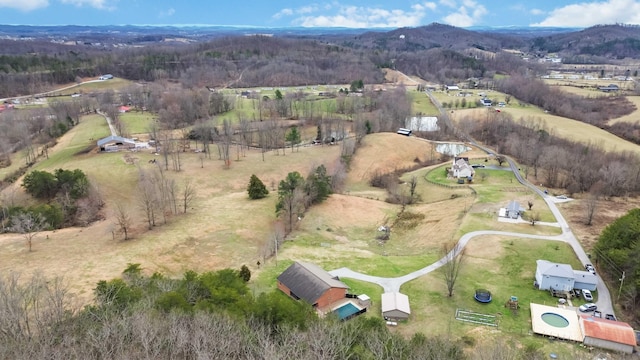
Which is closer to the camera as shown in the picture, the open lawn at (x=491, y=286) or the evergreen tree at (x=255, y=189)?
the open lawn at (x=491, y=286)

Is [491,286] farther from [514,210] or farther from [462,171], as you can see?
[462,171]

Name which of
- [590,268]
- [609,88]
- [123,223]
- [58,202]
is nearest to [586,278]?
[590,268]

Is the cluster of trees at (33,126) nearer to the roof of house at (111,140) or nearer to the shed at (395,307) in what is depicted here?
the roof of house at (111,140)

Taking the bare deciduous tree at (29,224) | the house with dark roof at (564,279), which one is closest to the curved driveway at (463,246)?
the house with dark roof at (564,279)

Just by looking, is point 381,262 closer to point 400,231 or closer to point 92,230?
point 400,231

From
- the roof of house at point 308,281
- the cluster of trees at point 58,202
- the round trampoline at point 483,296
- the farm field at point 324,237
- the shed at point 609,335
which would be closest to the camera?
the shed at point 609,335

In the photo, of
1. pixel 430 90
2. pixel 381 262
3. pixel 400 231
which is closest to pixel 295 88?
pixel 430 90

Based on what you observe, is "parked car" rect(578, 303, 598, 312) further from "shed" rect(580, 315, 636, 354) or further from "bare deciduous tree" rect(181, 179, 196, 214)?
"bare deciduous tree" rect(181, 179, 196, 214)

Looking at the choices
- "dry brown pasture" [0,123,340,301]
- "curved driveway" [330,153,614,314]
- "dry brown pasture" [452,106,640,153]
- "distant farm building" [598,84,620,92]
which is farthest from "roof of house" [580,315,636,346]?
"distant farm building" [598,84,620,92]
